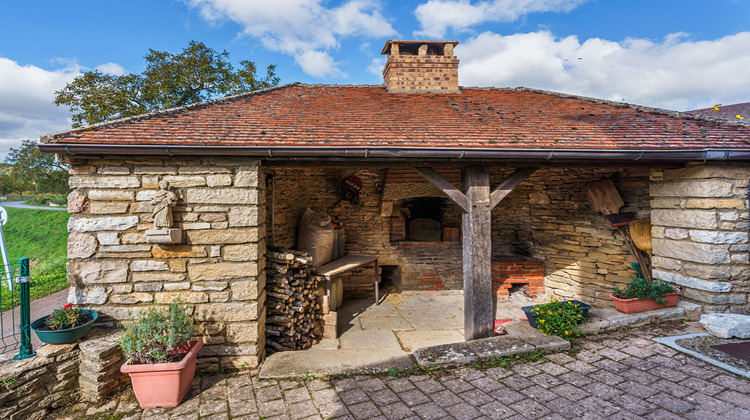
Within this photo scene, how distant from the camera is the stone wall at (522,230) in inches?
233

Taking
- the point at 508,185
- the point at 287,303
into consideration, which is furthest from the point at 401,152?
the point at 287,303

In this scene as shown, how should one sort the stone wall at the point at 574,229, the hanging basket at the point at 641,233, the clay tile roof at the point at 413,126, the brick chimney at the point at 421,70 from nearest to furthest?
the clay tile roof at the point at 413,126
the hanging basket at the point at 641,233
the stone wall at the point at 574,229
the brick chimney at the point at 421,70

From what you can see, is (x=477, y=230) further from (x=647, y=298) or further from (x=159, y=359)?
(x=159, y=359)

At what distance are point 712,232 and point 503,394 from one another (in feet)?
11.4

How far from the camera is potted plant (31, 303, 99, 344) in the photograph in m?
3.15

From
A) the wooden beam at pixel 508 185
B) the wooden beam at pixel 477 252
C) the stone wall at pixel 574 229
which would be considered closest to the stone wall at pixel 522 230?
the stone wall at pixel 574 229

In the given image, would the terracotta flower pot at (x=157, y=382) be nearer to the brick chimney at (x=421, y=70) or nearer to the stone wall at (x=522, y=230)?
the stone wall at (x=522, y=230)

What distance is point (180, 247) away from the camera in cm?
371

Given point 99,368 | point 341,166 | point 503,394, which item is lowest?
point 503,394

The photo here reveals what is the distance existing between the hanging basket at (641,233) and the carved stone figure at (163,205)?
636 cm

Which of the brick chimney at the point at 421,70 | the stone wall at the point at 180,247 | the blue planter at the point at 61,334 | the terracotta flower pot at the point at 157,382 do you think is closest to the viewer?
the terracotta flower pot at the point at 157,382

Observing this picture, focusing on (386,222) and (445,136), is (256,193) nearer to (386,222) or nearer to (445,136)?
(445,136)

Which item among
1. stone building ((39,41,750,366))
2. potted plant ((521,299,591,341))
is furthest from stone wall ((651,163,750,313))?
potted plant ((521,299,591,341))

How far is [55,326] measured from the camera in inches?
126
